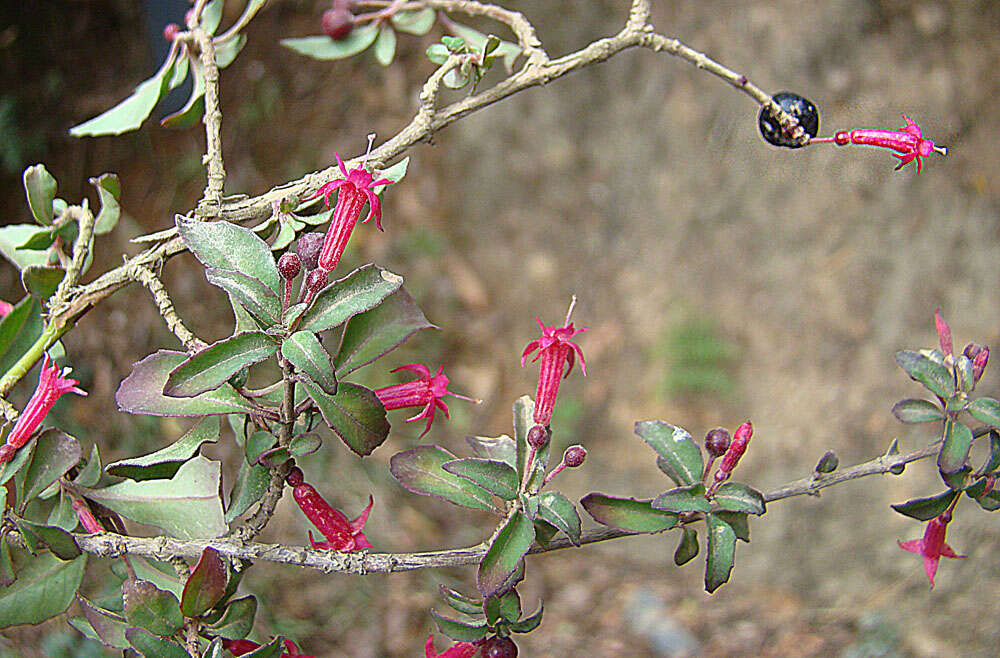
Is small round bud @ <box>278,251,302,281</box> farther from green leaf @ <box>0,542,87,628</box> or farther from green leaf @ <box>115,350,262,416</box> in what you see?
green leaf @ <box>0,542,87,628</box>

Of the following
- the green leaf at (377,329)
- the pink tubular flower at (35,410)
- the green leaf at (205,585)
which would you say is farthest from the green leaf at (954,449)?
the pink tubular flower at (35,410)

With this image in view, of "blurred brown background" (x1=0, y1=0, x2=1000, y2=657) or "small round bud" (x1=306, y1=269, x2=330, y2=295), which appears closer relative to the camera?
"small round bud" (x1=306, y1=269, x2=330, y2=295)

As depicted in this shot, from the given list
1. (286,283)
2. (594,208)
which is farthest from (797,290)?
(286,283)

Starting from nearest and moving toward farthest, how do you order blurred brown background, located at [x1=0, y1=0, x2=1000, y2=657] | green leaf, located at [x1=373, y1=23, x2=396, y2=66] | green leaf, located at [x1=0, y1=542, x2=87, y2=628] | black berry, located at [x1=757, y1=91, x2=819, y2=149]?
1. green leaf, located at [x1=0, y1=542, x2=87, y2=628]
2. black berry, located at [x1=757, y1=91, x2=819, y2=149]
3. green leaf, located at [x1=373, y1=23, x2=396, y2=66]
4. blurred brown background, located at [x1=0, y1=0, x2=1000, y2=657]

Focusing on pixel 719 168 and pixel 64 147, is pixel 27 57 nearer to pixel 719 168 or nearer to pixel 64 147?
pixel 64 147

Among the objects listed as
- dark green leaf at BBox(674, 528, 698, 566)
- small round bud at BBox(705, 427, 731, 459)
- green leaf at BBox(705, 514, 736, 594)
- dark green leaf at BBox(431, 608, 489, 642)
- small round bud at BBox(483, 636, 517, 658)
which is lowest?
small round bud at BBox(483, 636, 517, 658)

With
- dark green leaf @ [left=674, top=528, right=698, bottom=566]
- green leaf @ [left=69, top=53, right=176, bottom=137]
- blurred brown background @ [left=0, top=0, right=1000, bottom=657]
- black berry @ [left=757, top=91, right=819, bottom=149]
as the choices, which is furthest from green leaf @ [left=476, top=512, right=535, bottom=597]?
blurred brown background @ [left=0, top=0, right=1000, bottom=657]

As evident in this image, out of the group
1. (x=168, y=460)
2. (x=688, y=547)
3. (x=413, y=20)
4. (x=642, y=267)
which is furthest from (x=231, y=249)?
(x=642, y=267)
